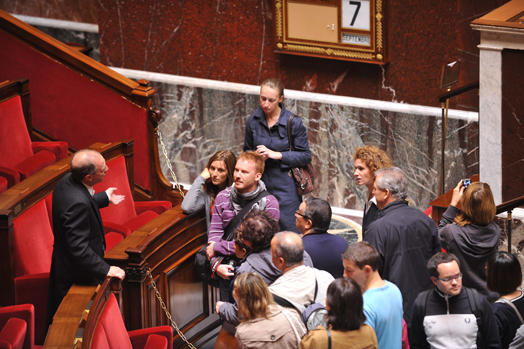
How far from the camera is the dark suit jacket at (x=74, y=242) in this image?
297 centimetres

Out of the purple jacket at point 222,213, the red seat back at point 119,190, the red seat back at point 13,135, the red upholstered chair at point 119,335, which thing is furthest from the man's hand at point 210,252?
the red seat back at point 13,135

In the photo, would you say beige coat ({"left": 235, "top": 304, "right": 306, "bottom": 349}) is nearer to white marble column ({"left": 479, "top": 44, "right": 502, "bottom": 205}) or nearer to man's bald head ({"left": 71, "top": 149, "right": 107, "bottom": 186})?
man's bald head ({"left": 71, "top": 149, "right": 107, "bottom": 186})

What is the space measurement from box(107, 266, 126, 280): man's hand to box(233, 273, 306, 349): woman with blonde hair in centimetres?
83

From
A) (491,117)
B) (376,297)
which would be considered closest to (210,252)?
(376,297)

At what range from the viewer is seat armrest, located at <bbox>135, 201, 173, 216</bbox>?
4617 mm

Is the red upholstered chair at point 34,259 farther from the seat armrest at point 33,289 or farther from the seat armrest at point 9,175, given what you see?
the seat armrest at point 9,175

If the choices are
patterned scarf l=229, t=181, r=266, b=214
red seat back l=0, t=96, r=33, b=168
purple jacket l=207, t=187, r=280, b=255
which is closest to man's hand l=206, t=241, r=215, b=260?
purple jacket l=207, t=187, r=280, b=255

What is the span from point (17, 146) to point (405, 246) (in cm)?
296

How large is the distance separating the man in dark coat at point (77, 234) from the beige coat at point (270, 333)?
0.89m

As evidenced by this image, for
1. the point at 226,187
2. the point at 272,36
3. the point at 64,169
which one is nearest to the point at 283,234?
the point at 226,187

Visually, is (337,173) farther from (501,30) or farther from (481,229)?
(481,229)

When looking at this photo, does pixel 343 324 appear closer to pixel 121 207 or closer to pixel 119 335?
pixel 119 335

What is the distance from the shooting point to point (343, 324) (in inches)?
90.0

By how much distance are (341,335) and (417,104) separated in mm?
3388
